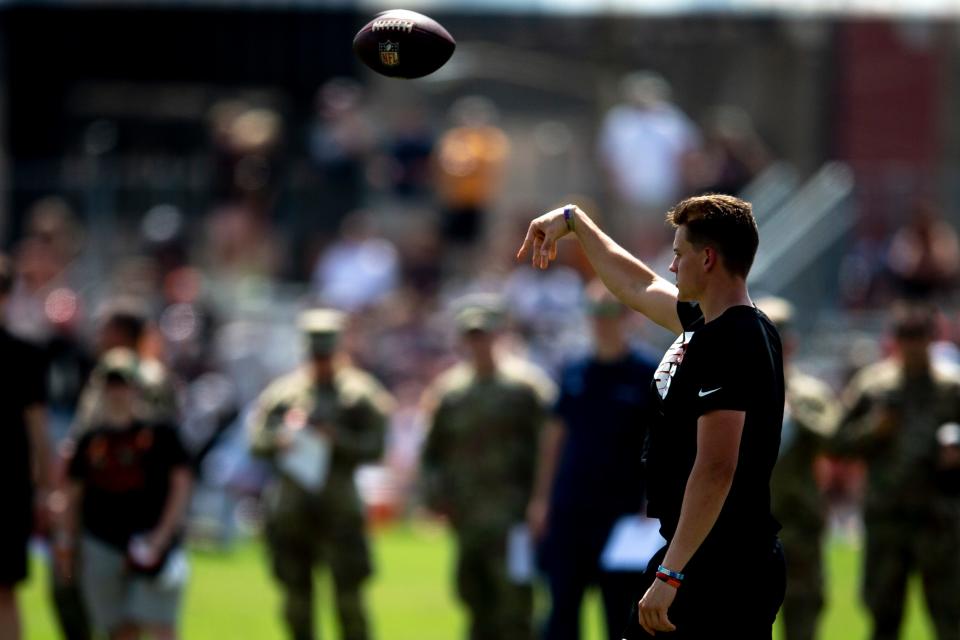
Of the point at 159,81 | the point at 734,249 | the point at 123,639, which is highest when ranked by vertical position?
the point at 159,81

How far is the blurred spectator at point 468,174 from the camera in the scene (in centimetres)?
1961

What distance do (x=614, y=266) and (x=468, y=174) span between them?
13052mm

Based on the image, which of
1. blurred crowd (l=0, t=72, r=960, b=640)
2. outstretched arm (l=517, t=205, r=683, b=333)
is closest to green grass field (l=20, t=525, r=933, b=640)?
blurred crowd (l=0, t=72, r=960, b=640)

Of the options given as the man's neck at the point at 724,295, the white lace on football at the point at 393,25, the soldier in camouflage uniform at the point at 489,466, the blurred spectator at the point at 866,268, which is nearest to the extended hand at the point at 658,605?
the man's neck at the point at 724,295

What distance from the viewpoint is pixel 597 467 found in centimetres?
1056

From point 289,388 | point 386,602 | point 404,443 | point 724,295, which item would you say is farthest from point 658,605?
point 404,443

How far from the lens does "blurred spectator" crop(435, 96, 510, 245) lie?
64.3ft

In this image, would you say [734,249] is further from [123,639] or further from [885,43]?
[885,43]

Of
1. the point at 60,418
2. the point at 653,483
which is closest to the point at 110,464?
the point at 653,483

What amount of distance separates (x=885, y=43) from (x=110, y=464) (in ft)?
57.2

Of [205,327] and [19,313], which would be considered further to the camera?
[205,327]

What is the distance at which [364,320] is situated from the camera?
19547mm

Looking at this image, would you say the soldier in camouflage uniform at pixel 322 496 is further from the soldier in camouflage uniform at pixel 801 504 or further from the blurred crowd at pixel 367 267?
the blurred crowd at pixel 367 267

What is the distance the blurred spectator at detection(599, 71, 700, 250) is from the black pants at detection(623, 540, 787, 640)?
13.2 m
